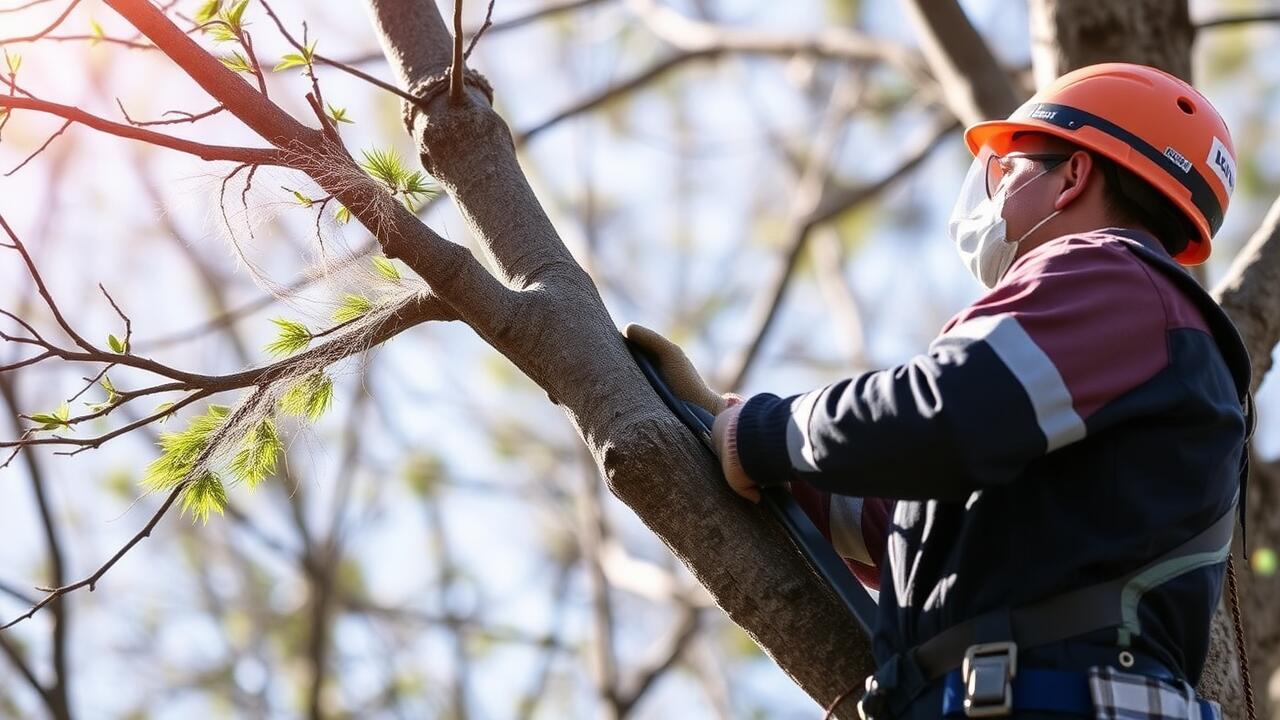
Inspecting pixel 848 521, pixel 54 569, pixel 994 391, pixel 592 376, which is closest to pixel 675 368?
pixel 592 376

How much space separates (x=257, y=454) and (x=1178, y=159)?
1.43 m

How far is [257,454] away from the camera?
76.9 inches

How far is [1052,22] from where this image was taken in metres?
3.09

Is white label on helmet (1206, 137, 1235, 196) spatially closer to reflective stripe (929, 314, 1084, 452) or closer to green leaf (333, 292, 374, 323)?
reflective stripe (929, 314, 1084, 452)

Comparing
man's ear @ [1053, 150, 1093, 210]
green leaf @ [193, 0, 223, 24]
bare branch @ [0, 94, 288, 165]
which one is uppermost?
green leaf @ [193, 0, 223, 24]

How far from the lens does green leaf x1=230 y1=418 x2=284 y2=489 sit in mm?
1938

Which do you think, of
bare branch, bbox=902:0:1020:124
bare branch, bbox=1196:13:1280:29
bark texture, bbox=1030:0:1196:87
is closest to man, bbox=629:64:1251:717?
bark texture, bbox=1030:0:1196:87

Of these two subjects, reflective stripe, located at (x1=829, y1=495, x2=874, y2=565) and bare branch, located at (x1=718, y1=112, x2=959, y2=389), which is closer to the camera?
reflective stripe, located at (x1=829, y1=495, x2=874, y2=565)

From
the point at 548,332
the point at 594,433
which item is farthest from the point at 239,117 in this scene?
the point at 594,433

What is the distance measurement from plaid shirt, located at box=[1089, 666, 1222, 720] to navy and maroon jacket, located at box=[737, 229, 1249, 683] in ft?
0.15

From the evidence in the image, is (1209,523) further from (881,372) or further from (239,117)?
(239,117)

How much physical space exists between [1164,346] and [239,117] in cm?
118

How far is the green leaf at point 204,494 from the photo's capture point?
1.95 meters

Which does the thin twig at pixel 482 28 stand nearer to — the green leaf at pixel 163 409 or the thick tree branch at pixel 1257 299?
the green leaf at pixel 163 409
